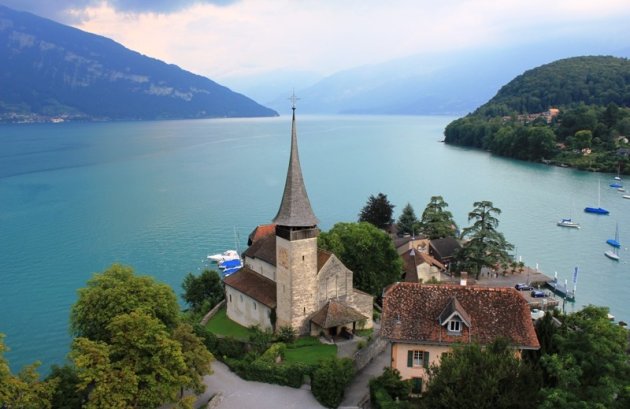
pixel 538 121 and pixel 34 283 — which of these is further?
pixel 538 121

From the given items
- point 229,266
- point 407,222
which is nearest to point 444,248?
point 407,222

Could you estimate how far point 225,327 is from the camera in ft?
134

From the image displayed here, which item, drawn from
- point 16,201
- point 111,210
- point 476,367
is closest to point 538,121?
point 111,210

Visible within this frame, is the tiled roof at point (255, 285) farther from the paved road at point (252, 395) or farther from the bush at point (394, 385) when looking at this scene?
the bush at point (394, 385)

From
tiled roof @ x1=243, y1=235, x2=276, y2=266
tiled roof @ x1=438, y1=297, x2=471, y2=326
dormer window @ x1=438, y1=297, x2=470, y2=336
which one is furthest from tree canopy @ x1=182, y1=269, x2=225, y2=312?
dormer window @ x1=438, y1=297, x2=470, y2=336

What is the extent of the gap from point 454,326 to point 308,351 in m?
11.0

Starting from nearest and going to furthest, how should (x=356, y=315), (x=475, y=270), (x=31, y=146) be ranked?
(x=356, y=315) → (x=475, y=270) → (x=31, y=146)

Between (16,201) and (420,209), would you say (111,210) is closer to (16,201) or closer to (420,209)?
(16,201)

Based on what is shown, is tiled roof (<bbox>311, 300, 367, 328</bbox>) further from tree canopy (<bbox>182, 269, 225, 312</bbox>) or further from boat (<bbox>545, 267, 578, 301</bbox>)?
boat (<bbox>545, 267, 578, 301</bbox>)

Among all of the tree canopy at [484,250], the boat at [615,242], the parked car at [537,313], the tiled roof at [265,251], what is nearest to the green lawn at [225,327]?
the tiled roof at [265,251]

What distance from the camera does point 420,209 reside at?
94.4m

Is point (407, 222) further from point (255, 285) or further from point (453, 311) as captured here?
point (453, 311)

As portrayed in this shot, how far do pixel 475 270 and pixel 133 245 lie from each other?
44.3 meters

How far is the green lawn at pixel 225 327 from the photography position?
3909cm
